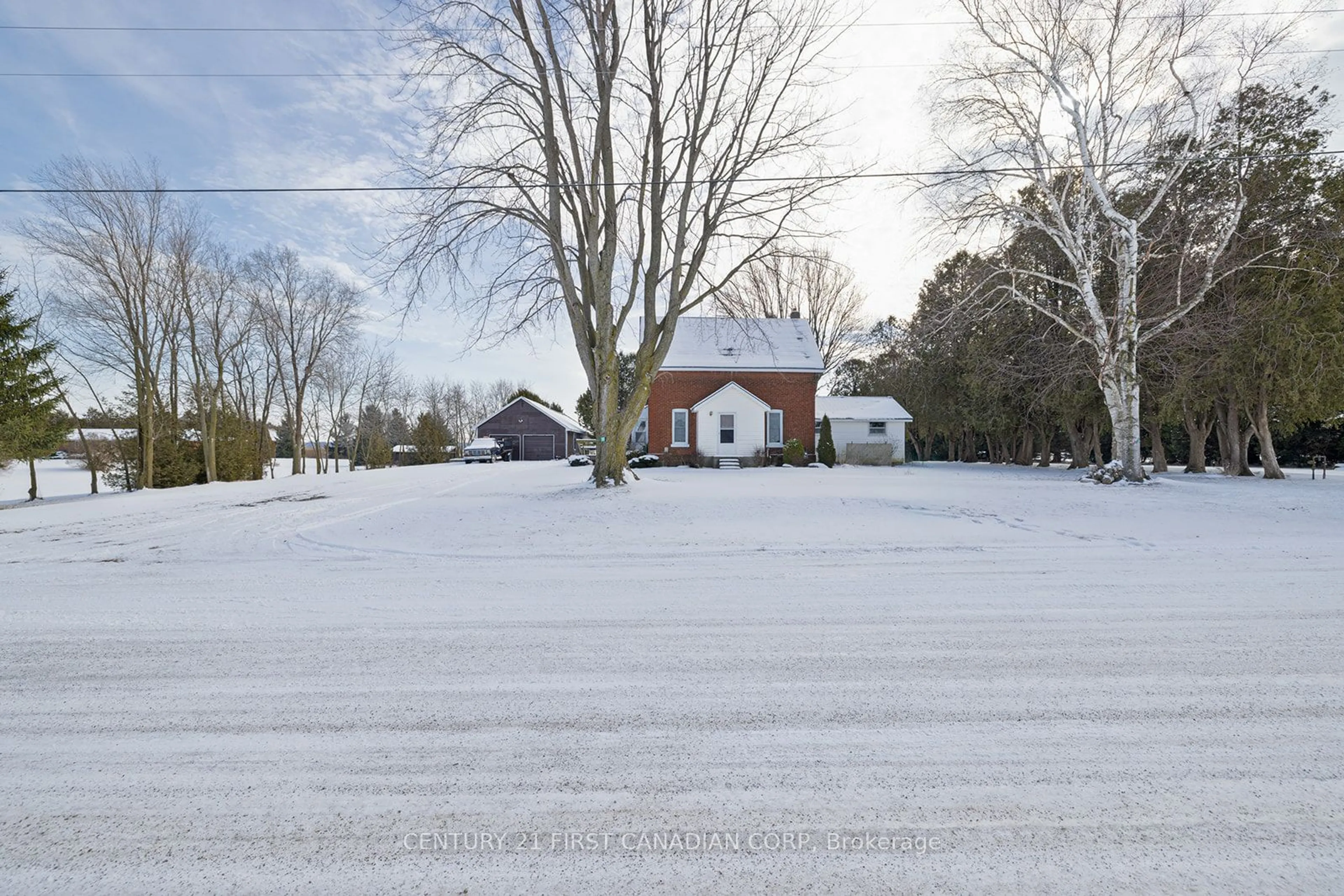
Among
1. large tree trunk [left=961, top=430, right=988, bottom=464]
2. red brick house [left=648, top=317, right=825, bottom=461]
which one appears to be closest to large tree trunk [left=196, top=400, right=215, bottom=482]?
red brick house [left=648, top=317, right=825, bottom=461]

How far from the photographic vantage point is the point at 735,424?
27.0m

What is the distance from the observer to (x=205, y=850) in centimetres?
202

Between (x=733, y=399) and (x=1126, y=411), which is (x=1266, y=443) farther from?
(x=733, y=399)

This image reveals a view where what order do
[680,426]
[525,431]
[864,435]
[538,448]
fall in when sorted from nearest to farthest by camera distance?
[680,426] < [864,435] < [525,431] < [538,448]

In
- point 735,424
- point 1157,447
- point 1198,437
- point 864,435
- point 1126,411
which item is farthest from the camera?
point 864,435

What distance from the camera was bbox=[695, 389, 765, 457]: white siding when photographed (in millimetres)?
26719

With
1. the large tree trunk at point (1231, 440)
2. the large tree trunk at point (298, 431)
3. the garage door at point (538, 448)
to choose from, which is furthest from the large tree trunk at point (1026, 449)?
the large tree trunk at point (298, 431)

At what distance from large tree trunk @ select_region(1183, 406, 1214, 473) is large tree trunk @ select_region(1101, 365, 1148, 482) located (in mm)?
10262

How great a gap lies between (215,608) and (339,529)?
451 cm

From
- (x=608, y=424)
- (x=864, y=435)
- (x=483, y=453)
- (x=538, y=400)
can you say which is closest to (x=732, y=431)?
(x=864, y=435)

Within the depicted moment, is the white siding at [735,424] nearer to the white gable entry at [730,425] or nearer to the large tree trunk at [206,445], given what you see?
the white gable entry at [730,425]

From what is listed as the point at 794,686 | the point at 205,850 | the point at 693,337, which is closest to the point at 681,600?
the point at 794,686

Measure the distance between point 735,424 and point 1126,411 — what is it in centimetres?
1483

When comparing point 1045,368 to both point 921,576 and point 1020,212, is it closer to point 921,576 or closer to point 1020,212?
point 1020,212
